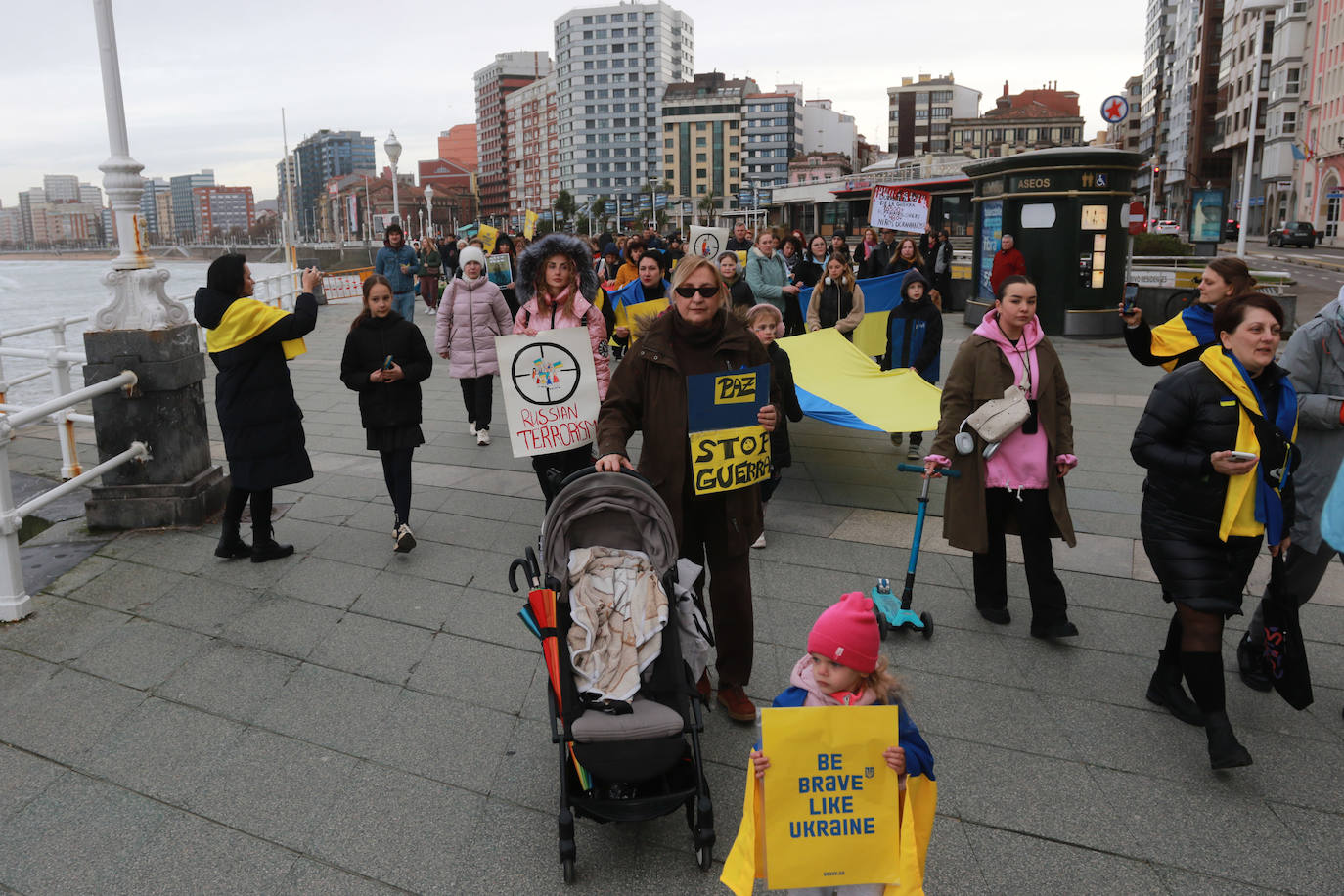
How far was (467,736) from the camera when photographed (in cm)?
407

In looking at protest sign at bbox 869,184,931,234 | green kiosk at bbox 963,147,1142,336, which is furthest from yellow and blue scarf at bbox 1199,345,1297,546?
green kiosk at bbox 963,147,1142,336

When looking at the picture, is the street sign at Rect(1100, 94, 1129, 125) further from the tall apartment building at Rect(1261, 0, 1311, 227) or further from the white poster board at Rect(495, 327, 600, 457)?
the tall apartment building at Rect(1261, 0, 1311, 227)

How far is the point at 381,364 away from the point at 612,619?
3501 mm

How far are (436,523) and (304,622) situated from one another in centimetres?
183

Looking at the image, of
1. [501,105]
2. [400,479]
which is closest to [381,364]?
[400,479]

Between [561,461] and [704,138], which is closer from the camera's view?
[561,461]

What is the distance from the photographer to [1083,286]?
58.1 ft

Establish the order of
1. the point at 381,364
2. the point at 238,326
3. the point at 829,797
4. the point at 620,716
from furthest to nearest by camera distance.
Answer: the point at 381,364 → the point at 238,326 → the point at 620,716 → the point at 829,797

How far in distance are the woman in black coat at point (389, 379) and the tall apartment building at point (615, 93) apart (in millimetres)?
159392

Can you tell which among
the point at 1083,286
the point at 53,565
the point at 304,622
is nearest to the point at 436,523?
the point at 304,622

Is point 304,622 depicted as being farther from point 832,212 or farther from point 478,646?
point 832,212

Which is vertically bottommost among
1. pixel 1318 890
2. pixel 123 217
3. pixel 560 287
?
pixel 1318 890

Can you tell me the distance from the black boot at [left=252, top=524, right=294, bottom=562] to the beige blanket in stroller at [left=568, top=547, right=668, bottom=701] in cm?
331

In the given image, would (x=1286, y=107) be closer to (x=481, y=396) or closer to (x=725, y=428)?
(x=481, y=396)
